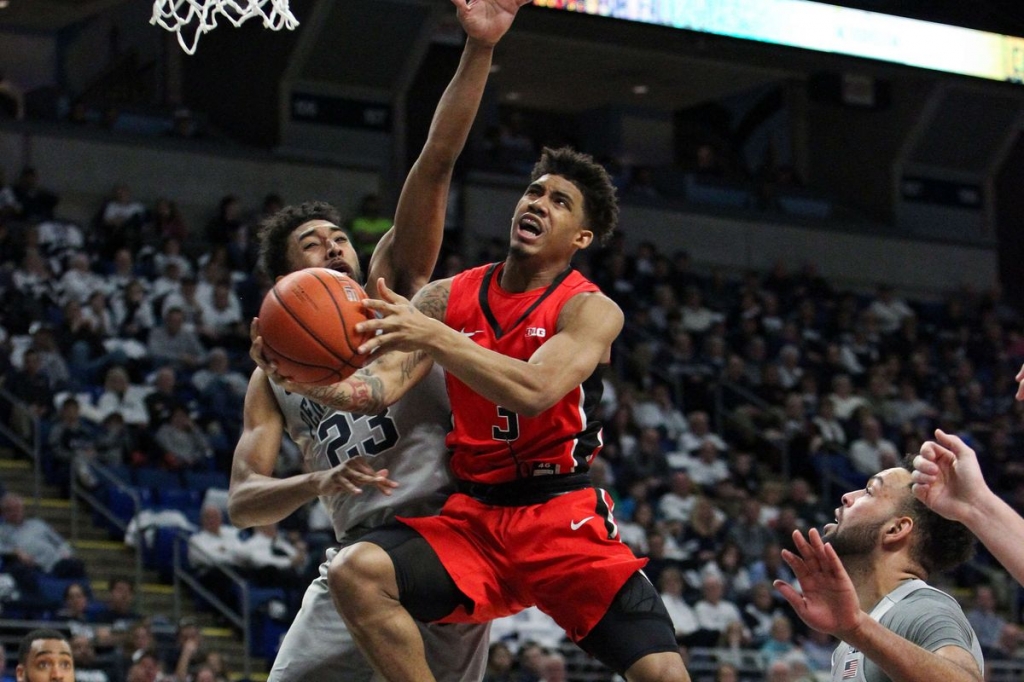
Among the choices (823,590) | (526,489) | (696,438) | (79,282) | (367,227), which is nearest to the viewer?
(823,590)

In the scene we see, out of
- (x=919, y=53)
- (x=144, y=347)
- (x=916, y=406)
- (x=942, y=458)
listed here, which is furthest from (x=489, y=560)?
(x=916, y=406)

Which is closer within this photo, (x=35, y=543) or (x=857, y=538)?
(x=857, y=538)

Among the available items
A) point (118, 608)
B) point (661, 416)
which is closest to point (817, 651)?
point (661, 416)

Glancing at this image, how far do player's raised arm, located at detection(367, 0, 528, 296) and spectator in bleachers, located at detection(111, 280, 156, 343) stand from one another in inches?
326

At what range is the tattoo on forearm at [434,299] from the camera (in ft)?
15.3

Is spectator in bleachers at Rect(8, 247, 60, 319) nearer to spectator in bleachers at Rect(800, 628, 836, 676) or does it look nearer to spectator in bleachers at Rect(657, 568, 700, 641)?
spectator in bleachers at Rect(657, 568, 700, 641)

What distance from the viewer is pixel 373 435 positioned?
4.90 m

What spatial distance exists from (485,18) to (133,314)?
8929mm

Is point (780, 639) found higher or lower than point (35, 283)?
lower

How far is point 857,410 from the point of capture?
52.4 feet

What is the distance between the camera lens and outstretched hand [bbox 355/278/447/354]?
12.6ft

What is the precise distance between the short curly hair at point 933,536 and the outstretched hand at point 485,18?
1.69 meters

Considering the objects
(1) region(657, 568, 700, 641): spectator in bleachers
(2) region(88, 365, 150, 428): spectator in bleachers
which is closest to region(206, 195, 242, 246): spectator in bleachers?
(2) region(88, 365, 150, 428): spectator in bleachers

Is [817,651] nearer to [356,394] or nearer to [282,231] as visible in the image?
[282,231]
